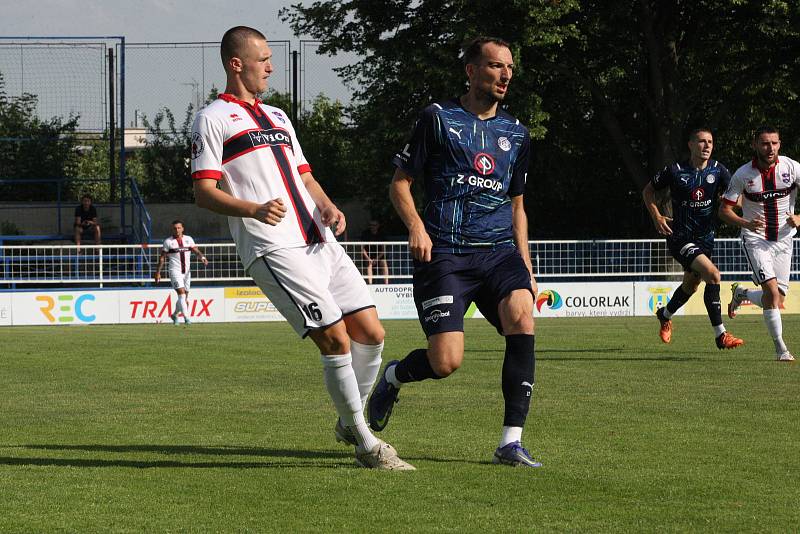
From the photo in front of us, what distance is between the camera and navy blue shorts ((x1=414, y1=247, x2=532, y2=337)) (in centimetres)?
636

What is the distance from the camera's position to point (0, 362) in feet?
44.5

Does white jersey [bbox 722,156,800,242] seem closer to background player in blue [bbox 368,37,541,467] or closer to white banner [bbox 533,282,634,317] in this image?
background player in blue [bbox 368,37,541,467]

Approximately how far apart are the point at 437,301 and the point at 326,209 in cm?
83

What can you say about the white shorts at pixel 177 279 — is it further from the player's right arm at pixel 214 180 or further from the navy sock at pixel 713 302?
the player's right arm at pixel 214 180

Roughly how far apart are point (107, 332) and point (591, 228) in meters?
21.9

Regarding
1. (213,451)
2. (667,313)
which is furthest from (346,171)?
(213,451)

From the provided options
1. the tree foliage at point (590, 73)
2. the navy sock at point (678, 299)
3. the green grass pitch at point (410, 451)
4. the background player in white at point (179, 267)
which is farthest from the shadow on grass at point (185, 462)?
the tree foliage at point (590, 73)

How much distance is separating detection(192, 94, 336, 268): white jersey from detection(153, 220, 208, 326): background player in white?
705 inches

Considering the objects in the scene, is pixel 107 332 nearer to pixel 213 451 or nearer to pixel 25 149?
pixel 213 451

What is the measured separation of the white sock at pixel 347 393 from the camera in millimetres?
5961

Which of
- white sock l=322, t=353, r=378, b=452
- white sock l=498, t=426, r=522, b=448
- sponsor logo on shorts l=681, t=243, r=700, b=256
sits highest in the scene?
sponsor logo on shorts l=681, t=243, r=700, b=256

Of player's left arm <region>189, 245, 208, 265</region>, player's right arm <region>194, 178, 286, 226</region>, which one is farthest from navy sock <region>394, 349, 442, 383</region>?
player's left arm <region>189, 245, 208, 265</region>

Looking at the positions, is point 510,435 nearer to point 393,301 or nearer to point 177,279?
point 177,279

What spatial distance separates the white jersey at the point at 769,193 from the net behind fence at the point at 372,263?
1285cm
